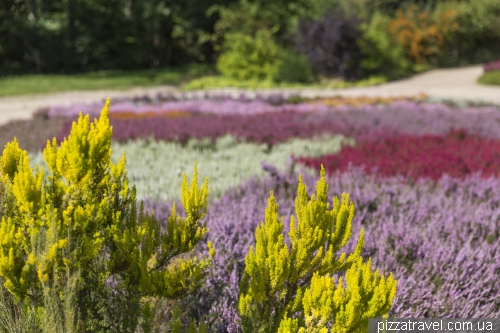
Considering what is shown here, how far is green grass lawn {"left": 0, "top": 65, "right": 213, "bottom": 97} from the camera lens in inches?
748

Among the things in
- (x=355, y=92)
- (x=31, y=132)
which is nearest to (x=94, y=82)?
(x=355, y=92)

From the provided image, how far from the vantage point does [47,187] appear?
1.69 meters

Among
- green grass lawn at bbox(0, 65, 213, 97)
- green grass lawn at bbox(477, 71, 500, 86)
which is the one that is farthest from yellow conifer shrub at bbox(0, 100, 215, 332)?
green grass lawn at bbox(477, 71, 500, 86)

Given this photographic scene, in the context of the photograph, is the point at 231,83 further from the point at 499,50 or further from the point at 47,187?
the point at 499,50

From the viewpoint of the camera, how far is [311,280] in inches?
65.1

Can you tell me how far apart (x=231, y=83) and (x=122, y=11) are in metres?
12.2

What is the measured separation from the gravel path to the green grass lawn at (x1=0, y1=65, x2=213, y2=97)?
810 mm

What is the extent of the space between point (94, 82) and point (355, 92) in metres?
11.5

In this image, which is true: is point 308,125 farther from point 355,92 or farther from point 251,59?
point 251,59

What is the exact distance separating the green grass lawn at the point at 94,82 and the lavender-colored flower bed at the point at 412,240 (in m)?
17.0

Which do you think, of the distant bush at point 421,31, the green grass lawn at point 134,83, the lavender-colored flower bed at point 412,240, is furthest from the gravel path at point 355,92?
the lavender-colored flower bed at point 412,240

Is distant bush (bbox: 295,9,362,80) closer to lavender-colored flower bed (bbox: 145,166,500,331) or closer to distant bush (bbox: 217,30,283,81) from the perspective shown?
distant bush (bbox: 217,30,283,81)

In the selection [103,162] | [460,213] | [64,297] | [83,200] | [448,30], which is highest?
[448,30]

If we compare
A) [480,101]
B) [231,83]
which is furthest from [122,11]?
[480,101]
